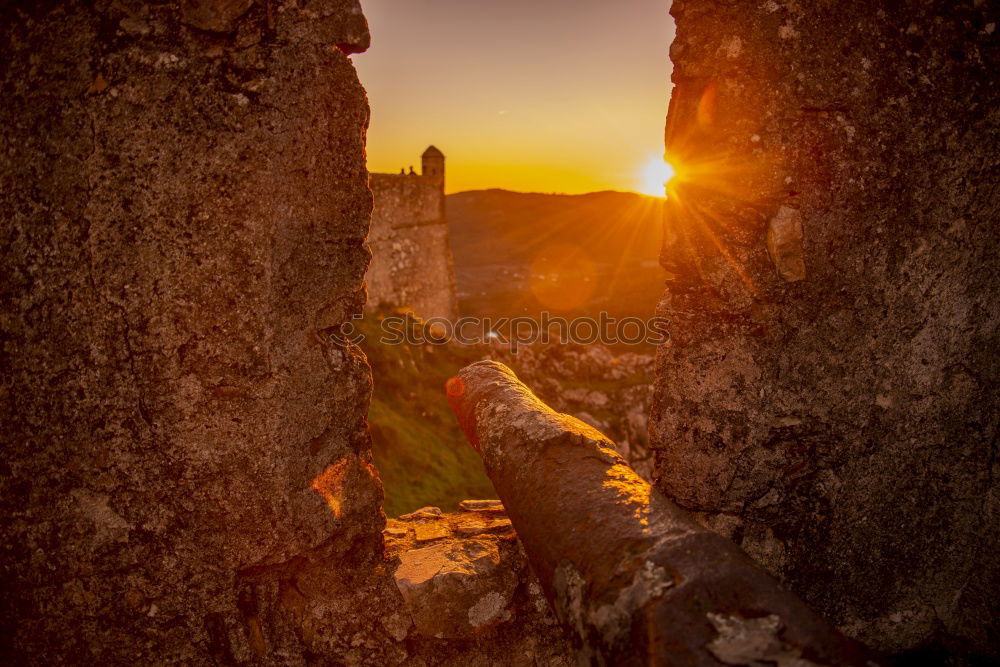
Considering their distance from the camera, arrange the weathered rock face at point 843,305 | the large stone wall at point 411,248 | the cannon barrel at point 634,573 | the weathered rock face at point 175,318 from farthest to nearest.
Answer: the large stone wall at point 411,248, the weathered rock face at point 843,305, the weathered rock face at point 175,318, the cannon barrel at point 634,573

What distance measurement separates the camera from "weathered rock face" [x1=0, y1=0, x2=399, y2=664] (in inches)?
69.4

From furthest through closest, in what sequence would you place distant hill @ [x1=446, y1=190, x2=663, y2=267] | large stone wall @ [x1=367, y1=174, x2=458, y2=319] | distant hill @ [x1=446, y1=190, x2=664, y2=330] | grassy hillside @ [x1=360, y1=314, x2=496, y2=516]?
distant hill @ [x1=446, y1=190, x2=663, y2=267] → distant hill @ [x1=446, y1=190, x2=664, y2=330] → large stone wall @ [x1=367, y1=174, x2=458, y2=319] → grassy hillside @ [x1=360, y1=314, x2=496, y2=516]

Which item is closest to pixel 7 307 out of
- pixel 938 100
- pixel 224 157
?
pixel 224 157

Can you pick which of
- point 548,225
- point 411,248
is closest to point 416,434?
point 411,248

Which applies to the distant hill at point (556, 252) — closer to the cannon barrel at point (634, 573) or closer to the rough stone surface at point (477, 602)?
the rough stone surface at point (477, 602)

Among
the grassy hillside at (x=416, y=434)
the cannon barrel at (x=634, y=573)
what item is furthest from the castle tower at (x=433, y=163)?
the cannon barrel at (x=634, y=573)

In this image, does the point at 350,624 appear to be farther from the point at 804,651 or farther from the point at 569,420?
the point at 804,651

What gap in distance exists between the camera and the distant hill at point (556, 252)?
2396cm

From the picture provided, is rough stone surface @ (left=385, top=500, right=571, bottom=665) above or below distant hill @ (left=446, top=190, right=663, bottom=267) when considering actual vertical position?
below

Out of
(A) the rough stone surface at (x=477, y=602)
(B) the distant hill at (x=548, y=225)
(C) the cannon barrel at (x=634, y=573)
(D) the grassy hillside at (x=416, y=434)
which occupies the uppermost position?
(B) the distant hill at (x=548, y=225)

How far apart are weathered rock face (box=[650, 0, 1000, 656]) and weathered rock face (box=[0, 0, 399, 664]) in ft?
4.41

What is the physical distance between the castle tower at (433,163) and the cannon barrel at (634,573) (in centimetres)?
2008

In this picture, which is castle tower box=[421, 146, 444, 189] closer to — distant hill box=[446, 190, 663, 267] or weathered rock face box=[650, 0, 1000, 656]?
distant hill box=[446, 190, 663, 267]

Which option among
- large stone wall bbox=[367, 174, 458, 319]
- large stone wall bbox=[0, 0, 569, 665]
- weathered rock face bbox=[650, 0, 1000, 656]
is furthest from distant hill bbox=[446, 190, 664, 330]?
large stone wall bbox=[0, 0, 569, 665]
